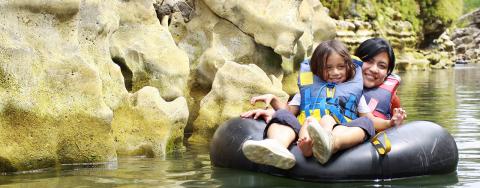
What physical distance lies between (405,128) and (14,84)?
3552 mm

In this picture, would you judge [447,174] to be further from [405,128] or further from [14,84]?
[14,84]

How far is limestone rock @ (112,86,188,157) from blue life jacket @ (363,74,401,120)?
234cm

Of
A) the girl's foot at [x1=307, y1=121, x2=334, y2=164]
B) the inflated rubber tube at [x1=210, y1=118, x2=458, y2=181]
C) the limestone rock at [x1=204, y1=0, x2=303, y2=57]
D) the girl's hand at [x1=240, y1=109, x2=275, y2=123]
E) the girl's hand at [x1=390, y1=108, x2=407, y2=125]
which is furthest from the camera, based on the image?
the limestone rock at [x1=204, y1=0, x2=303, y2=57]

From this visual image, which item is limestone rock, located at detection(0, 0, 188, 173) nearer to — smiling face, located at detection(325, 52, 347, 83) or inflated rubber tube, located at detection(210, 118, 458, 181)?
inflated rubber tube, located at detection(210, 118, 458, 181)

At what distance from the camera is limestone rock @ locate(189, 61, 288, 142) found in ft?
33.8

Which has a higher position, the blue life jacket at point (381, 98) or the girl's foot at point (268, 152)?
the blue life jacket at point (381, 98)

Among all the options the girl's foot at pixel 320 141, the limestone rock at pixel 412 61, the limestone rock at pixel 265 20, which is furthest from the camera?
the limestone rock at pixel 412 61

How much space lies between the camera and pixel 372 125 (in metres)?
7.17

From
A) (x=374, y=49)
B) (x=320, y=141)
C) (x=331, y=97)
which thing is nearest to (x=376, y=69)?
(x=374, y=49)

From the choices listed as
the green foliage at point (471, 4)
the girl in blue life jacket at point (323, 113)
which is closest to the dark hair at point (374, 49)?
the girl in blue life jacket at point (323, 113)

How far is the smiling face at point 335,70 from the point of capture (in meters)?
7.43

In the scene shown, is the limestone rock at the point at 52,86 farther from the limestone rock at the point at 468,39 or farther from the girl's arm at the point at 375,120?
the limestone rock at the point at 468,39

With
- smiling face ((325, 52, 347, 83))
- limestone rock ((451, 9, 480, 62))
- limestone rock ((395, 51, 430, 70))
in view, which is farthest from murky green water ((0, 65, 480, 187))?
limestone rock ((451, 9, 480, 62))

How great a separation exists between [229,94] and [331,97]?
2996mm
